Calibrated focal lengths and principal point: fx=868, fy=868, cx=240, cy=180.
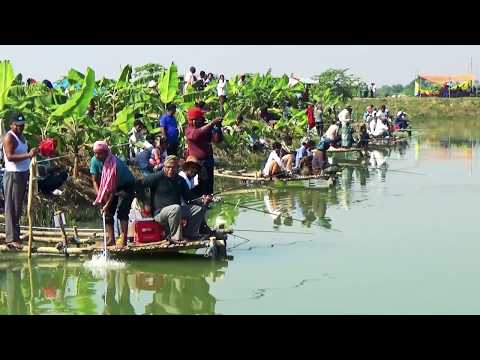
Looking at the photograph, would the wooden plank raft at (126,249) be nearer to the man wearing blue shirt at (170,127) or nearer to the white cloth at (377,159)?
the man wearing blue shirt at (170,127)

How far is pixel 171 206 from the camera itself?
8734 mm

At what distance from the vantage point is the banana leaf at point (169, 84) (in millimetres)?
14281

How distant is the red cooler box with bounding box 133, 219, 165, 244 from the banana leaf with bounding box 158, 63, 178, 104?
5.89 m

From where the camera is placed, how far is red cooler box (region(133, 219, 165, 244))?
871cm

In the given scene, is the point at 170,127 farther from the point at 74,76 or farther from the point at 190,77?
the point at 190,77

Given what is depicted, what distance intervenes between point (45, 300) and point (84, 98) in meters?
3.69

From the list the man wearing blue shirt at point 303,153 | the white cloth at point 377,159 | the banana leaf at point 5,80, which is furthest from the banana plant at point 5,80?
the white cloth at point 377,159

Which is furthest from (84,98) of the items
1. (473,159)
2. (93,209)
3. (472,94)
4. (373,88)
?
(472,94)

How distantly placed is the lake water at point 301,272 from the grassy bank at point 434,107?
31499 mm

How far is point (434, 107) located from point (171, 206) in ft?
124

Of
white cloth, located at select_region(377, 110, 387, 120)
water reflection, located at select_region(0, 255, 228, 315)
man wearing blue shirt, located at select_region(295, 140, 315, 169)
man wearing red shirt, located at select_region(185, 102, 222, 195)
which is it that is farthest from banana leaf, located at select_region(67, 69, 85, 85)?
white cloth, located at select_region(377, 110, 387, 120)

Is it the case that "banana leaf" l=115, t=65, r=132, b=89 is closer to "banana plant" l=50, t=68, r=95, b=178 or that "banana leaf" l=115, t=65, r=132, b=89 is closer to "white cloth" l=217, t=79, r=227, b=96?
"banana plant" l=50, t=68, r=95, b=178

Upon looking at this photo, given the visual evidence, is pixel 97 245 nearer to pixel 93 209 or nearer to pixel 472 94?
pixel 93 209

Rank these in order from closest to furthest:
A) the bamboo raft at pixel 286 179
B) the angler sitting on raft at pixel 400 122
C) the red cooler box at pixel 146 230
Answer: the red cooler box at pixel 146 230, the bamboo raft at pixel 286 179, the angler sitting on raft at pixel 400 122
